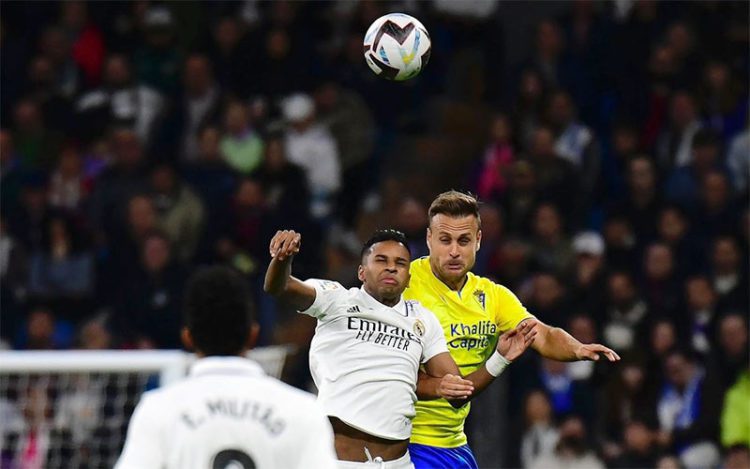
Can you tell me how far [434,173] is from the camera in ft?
51.3

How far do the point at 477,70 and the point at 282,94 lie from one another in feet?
6.88

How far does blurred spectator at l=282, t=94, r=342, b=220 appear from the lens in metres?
14.7

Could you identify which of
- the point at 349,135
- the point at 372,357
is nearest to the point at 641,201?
the point at 349,135

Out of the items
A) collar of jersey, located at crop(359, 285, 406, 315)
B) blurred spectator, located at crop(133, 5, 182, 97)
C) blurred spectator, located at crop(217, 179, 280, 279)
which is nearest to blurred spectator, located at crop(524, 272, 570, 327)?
blurred spectator, located at crop(217, 179, 280, 279)

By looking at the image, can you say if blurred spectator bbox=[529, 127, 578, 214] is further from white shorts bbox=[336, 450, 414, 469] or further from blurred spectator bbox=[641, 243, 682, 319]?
white shorts bbox=[336, 450, 414, 469]

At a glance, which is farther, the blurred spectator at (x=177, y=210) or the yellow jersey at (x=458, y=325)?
the blurred spectator at (x=177, y=210)

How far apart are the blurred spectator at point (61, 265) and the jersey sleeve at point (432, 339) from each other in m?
6.84

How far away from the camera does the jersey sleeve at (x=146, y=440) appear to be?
489 centimetres

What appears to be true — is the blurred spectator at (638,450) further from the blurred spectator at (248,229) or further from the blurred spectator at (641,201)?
the blurred spectator at (248,229)

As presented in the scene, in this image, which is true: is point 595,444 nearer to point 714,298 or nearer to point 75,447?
point 714,298

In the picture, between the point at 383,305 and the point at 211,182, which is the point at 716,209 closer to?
the point at 211,182

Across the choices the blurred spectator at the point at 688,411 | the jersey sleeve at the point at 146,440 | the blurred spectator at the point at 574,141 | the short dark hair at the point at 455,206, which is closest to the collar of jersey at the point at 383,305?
the short dark hair at the point at 455,206

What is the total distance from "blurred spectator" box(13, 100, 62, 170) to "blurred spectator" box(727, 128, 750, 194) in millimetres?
6130

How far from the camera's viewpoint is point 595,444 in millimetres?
12172
